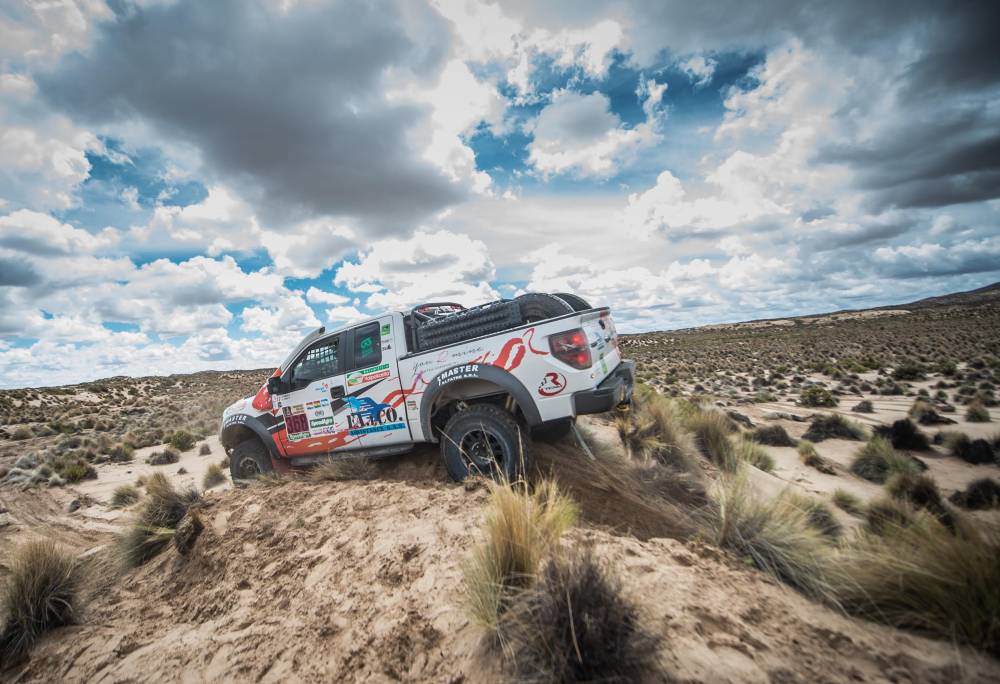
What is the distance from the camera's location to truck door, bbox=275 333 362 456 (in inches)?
→ 210

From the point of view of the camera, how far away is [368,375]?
16.7 feet

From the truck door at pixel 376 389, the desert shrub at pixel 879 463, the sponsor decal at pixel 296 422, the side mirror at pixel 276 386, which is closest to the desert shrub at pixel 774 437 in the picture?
the desert shrub at pixel 879 463

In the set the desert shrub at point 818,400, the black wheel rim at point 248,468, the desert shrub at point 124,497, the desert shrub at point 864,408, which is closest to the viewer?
the black wheel rim at point 248,468

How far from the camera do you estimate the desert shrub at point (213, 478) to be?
338 inches

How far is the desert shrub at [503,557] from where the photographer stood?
7.23ft

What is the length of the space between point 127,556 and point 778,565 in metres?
6.10

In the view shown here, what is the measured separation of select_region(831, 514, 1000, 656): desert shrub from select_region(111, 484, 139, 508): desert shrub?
35.6 ft

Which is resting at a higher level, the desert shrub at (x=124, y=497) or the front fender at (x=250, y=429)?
the front fender at (x=250, y=429)

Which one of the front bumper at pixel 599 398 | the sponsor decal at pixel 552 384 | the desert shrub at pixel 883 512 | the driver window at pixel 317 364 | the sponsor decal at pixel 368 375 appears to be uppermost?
the driver window at pixel 317 364

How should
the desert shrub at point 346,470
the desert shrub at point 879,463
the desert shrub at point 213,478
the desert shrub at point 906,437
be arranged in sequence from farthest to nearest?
the desert shrub at point 213,478 → the desert shrub at point 906,437 → the desert shrub at point 879,463 → the desert shrub at point 346,470

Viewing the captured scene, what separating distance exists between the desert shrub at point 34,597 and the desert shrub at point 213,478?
5.44 metres

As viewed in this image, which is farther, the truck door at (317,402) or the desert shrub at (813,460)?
the desert shrub at (813,460)

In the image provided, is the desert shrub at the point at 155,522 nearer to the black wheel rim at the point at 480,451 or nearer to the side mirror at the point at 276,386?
the side mirror at the point at 276,386

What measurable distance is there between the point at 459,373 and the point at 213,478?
298 inches
